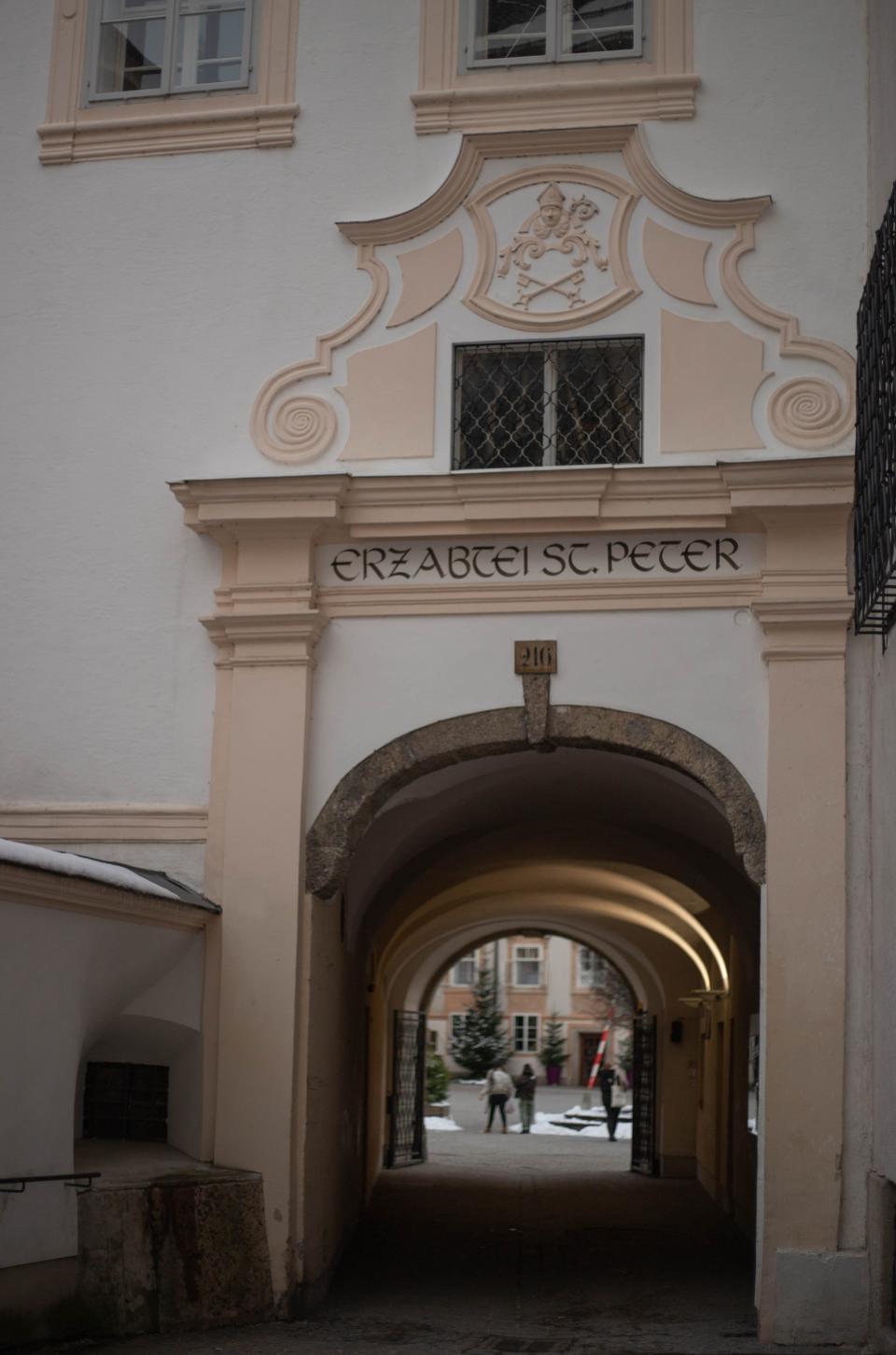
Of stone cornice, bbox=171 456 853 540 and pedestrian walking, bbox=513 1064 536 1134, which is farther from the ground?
stone cornice, bbox=171 456 853 540

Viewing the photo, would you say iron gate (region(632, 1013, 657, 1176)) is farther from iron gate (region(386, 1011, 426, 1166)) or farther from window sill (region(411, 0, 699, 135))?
window sill (region(411, 0, 699, 135))

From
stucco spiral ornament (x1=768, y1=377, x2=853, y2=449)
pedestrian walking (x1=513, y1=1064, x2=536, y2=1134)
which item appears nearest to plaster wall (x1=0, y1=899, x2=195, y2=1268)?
stucco spiral ornament (x1=768, y1=377, x2=853, y2=449)

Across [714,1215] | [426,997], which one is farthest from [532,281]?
[426,997]

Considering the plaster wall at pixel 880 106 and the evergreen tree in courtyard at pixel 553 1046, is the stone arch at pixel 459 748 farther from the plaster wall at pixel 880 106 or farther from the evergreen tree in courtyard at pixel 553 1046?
the evergreen tree in courtyard at pixel 553 1046

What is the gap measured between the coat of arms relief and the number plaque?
204 cm

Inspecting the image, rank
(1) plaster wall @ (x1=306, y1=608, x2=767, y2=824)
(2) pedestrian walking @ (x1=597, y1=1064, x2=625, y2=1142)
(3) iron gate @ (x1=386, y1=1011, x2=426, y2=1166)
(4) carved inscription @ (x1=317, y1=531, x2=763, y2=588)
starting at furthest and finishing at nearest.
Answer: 1. (2) pedestrian walking @ (x1=597, y1=1064, x2=625, y2=1142)
2. (3) iron gate @ (x1=386, y1=1011, x2=426, y2=1166)
3. (4) carved inscription @ (x1=317, y1=531, x2=763, y2=588)
4. (1) plaster wall @ (x1=306, y1=608, x2=767, y2=824)

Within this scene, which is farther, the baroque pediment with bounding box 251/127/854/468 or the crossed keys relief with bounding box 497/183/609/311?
the crossed keys relief with bounding box 497/183/609/311

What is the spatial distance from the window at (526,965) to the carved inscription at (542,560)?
155 ft

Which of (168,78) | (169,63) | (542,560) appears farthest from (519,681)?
(169,63)

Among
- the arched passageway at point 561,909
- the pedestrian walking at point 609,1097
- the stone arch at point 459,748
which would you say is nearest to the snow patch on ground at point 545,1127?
the pedestrian walking at point 609,1097

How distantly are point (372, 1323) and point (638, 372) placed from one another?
19.6ft

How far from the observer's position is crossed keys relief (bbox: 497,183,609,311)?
11.6 metres

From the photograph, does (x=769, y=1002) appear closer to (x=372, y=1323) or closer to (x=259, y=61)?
(x=372, y=1323)

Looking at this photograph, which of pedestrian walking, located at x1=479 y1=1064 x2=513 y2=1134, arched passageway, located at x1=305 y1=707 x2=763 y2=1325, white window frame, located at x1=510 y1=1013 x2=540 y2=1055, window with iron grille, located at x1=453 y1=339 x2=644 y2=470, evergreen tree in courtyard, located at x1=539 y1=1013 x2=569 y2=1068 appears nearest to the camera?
arched passageway, located at x1=305 y1=707 x2=763 y2=1325
